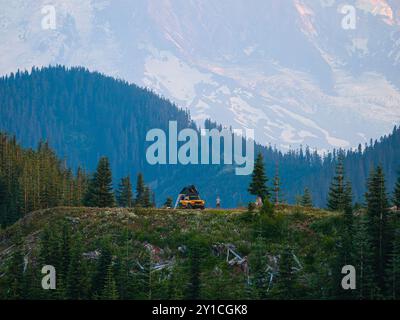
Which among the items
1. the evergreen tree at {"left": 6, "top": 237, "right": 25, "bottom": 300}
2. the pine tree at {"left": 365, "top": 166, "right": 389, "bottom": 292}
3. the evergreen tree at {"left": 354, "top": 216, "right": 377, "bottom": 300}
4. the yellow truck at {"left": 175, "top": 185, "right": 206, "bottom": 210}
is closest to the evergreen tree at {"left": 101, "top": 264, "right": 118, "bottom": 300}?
the evergreen tree at {"left": 6, "top": 237, "right": 25, "bottom": 300}

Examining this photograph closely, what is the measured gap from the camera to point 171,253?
245 feet

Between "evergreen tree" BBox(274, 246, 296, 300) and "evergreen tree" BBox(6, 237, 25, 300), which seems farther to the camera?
"evergreen tree" BBox(6, 237, 25, 300)

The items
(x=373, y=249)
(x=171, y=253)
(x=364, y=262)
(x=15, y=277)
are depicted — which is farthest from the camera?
(x=171, y=253)

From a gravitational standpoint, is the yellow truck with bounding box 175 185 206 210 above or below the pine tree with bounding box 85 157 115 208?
below

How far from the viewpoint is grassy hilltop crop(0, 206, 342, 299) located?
67375 millimetres

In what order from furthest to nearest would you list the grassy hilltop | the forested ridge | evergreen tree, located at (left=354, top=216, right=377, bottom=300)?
the grassy hilltop, the forested ridge, evergreen tree, located at (left=354, top=216, right=377, bottom=300)

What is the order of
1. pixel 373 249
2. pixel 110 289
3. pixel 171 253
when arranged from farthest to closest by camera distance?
A: pixel 171 253, pixel 373 249, pixel 110 289

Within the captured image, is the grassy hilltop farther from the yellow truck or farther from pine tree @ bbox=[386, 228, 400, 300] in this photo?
the yellow truck

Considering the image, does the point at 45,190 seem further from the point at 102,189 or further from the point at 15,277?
the point at 15,277

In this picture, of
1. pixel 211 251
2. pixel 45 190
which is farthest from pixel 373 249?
pixel 45 190

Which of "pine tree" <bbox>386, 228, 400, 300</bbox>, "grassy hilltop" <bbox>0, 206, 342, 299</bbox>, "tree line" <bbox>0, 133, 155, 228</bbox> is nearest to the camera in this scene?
"pine tree" <bbox>386, 228, 400, 300</bbox>

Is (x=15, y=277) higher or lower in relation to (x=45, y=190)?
lower

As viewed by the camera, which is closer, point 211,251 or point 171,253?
point 171,253

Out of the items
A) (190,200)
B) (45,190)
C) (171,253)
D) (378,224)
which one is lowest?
(171,253)
